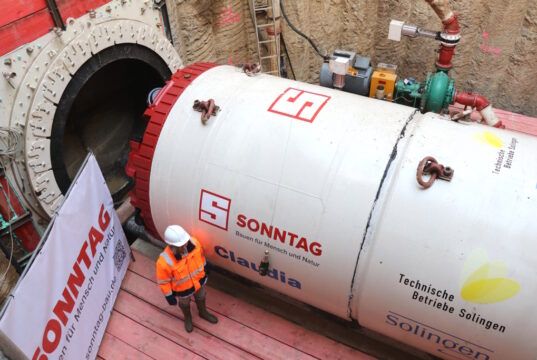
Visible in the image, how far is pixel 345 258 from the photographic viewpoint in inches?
112

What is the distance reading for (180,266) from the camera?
3.27 metres

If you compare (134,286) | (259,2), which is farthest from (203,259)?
(259,2)

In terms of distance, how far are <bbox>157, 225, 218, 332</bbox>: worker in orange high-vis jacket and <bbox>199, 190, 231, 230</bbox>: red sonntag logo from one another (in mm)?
220

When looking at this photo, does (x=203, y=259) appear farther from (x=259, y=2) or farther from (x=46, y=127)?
(x=259, y=2)

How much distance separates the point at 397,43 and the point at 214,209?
4.99 meters

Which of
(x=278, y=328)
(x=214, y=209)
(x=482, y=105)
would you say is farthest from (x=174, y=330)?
(x=482, y=105)

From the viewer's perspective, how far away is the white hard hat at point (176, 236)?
317cm

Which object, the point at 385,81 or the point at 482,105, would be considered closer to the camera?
the point at 482,105

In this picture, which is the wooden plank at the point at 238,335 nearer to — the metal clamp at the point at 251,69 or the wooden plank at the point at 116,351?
the wooden plank at the point at 116,351

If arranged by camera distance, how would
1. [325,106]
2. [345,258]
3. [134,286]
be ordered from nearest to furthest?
[345,258]
[325,106]
[134,286]

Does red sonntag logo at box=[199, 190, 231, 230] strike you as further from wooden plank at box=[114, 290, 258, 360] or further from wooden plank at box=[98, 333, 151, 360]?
wooden plank at box=[98, 333, 151, 360]

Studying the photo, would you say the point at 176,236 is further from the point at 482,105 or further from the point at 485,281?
the point at 482,105

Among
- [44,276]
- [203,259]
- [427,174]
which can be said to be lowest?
[203,259]

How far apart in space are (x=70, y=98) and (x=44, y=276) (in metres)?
1.87
